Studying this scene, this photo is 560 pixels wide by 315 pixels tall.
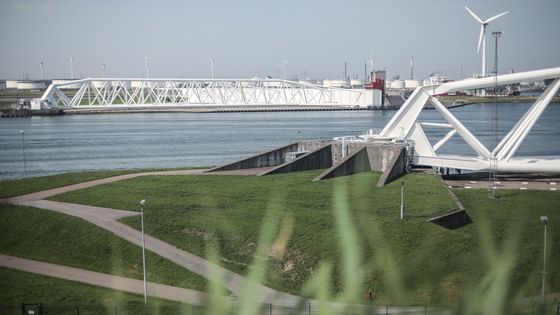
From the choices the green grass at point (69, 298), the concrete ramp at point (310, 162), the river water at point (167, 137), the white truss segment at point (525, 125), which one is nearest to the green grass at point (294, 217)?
the concrete ramp at point (310, 162)

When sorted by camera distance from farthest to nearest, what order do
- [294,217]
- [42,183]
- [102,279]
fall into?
[42,183], [294,217], [102,279]

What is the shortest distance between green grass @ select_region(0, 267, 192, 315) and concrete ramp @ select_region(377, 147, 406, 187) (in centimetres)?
1492

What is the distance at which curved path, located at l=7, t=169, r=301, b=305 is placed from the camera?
58.7 ft

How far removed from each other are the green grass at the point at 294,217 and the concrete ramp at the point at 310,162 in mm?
772

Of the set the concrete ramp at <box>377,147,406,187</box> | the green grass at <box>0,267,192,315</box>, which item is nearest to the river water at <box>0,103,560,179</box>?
the concrete ramp at <box>377,147,406,187</box>

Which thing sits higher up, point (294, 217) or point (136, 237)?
point (294, 217)

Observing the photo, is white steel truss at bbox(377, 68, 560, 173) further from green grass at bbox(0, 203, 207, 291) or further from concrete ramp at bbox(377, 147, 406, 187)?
green grass at bbox(0, 203, 207, 291)

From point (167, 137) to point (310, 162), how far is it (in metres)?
36.9

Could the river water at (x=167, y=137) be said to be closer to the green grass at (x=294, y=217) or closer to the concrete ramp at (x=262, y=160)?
the concrete ramp at (x=262, y=160)

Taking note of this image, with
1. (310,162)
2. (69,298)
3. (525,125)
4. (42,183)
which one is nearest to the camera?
(69,298)

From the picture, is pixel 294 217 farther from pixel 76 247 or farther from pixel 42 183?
pixel 42 183

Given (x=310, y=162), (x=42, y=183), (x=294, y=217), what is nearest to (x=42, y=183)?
(x=42, y=183)

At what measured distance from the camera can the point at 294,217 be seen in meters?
23.4

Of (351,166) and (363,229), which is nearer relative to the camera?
(363,229)
